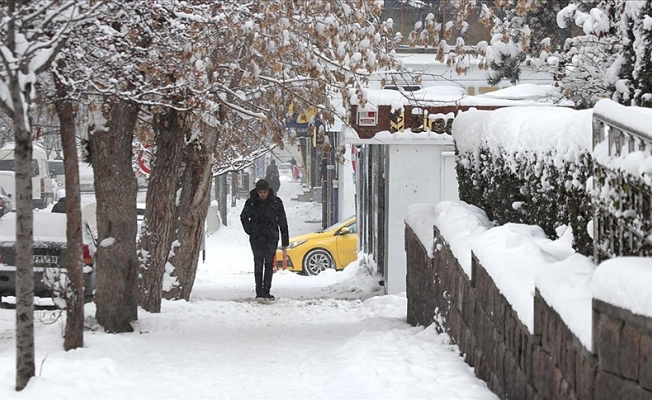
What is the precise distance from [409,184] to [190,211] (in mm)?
4178

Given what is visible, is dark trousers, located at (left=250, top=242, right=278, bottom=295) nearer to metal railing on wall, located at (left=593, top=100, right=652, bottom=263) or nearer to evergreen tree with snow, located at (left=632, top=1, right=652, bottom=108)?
evergreen tree with snow, located at (left=632, top=1, right=652, bottom=108)

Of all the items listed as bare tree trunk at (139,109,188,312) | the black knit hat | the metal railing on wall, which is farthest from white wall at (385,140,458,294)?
the metal railing on wall

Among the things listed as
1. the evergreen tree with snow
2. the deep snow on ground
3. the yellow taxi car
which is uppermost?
the evergreen tree with snow

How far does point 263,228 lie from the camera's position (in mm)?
16297

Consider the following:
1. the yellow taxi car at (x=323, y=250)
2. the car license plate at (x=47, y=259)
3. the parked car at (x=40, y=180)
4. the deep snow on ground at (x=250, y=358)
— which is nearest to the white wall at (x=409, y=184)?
the deep snow on ground at (x=250, y=358)

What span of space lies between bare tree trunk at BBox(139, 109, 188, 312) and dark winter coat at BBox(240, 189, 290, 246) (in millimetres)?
3452

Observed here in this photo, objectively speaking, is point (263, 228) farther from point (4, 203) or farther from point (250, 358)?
point (4, 203)

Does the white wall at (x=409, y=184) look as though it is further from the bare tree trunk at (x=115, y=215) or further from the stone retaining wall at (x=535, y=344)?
the bare tree trunk at (x=115, y=215)

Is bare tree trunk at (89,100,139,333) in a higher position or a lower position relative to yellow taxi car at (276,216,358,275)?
higher

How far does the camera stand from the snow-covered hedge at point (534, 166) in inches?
237

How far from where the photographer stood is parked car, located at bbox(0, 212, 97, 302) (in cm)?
1355

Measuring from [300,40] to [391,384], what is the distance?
4.87 metres

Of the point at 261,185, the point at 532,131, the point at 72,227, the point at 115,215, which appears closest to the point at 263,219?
the point at 261,185

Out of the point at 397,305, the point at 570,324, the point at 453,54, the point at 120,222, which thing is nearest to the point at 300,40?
the point at 453,54
